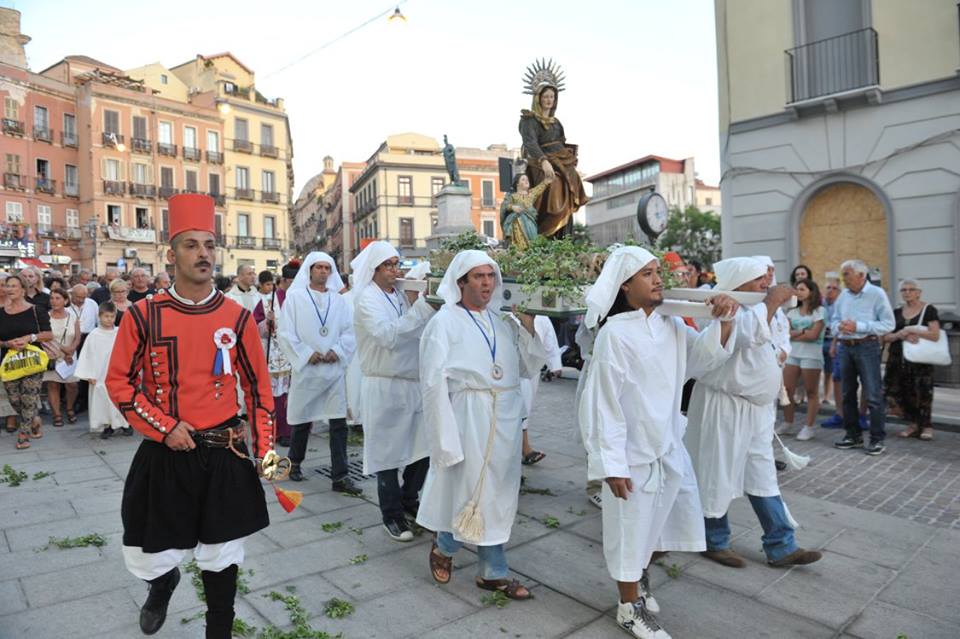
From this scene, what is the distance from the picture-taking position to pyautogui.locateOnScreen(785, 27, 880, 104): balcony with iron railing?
13164mm

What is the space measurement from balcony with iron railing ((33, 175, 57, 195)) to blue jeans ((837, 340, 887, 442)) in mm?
46337

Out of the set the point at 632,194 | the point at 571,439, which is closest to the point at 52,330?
the point at 571,439

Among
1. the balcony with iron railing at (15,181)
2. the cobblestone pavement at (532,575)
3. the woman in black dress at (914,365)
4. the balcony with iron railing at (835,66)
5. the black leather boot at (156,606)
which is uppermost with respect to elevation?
the balcony with iron railing at (15,181)

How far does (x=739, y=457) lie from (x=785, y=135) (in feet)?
40.5

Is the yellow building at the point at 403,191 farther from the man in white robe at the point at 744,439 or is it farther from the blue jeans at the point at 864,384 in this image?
the man in white robe at the point at 744,439

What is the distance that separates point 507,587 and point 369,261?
8.72 feet

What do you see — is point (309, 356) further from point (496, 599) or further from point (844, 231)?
point (844, 231)

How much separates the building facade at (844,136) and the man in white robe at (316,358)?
11.5 m

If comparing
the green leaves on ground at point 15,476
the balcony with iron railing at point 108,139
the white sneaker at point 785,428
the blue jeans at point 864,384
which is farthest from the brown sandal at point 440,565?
the balcony with iron railing at point 108,139

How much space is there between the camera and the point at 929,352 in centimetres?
750

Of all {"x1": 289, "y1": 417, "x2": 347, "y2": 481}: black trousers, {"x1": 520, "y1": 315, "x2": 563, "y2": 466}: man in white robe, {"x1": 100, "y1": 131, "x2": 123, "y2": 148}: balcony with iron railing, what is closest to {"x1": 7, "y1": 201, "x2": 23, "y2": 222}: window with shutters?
{"x1": 100, "y1": 131, "x2": 123, "y2": 148}: balcony with iron railing

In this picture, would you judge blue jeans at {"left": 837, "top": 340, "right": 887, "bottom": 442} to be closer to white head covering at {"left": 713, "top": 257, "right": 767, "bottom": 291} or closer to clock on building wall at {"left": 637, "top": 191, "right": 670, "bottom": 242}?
clock on building wall at {"left": 637, "top": 191, "right": 670, "bottom": 242}

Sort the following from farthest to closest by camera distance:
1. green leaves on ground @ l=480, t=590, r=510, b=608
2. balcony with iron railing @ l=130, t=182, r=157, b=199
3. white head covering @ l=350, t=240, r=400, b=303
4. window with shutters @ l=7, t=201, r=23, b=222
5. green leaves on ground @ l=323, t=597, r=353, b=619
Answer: balcony with iron railing @ l=130, t=182, r=157, b=199 → window with shutters @ l=7, t=201, r=23, b=222 → white head covering @ l=350, t=240, r=400, b=303 → green leaves on ground @ l=480, t=590, r=510, b=608 → green leaves on ground @ l=323, t=597, r=353, b=619

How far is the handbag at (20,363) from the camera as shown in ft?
26.5
